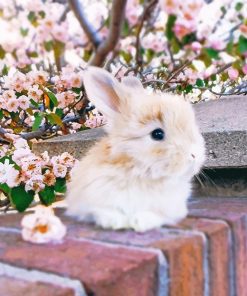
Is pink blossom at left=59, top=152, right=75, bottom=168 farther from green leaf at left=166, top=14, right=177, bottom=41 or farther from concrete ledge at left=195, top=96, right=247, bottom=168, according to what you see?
green leaf at left=166, top=14, right=177, bottom=41

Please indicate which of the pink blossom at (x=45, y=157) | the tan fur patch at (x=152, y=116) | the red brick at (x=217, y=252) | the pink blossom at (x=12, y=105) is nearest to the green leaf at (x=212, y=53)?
the tan fur patch at (x=152, y=116)

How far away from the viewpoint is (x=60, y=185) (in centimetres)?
166

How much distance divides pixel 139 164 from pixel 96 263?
368 millimetres

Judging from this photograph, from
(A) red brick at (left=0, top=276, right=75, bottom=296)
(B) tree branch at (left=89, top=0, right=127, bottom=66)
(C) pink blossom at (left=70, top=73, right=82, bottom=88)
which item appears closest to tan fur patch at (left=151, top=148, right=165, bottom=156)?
(B) tree branch at (left=89, top=0, right=127, bottom=66)

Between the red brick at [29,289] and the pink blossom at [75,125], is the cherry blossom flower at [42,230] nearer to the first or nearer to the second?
the red brick at [29,289]

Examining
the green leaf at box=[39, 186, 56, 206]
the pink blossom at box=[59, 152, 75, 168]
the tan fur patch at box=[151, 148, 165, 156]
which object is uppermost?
the tan fur patch at box=[151, 148, 165, 156]

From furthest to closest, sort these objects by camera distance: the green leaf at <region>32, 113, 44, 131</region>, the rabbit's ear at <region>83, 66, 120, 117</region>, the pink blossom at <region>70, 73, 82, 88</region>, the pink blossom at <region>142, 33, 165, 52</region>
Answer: the pink blossom at <region>70, 73, 82, 88</region> < the green leaf at <region>32, 113, 44, 131</region> < the pink blossom at <region>142, 33, 165, 52</region> < the rabbit's ear at <region>83, 66, 120, 117</region>

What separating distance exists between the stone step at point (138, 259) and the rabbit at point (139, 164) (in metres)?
0.05

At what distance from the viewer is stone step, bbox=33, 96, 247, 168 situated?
4.43ft

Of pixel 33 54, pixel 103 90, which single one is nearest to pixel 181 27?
pixel 103 90

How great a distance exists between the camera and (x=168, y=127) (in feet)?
3.64

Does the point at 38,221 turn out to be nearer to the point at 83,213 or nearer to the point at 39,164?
the point at 83,213

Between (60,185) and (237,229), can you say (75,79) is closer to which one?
(60,185)

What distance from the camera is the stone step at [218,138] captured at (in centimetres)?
135
